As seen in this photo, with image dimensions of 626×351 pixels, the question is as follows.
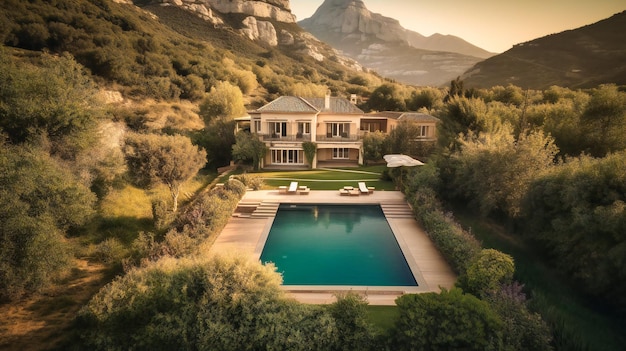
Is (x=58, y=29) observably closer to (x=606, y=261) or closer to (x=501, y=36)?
(x=501, y=36)

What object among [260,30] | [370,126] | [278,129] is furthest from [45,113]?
[260,30]

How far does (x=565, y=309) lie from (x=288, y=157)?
78.4 feet

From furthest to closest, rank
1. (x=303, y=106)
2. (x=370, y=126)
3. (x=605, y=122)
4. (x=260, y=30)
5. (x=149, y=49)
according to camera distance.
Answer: (x=260, y=30), (x=149, y=49), (x=370, y=126), (x=303, y=106), (x=605, y=122)

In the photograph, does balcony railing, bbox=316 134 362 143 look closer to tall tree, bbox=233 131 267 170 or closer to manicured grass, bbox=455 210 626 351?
tall tree, bbox=233 131 267 170

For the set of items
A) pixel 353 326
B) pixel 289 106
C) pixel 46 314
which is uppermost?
pixel 289 106

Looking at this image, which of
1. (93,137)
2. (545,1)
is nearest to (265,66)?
(545,1)

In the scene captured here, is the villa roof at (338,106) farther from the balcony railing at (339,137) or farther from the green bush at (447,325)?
the green bush at (447,325)

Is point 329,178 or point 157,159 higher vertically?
point 157,159

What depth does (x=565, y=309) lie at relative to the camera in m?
9.67

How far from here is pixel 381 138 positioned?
31.1 metres

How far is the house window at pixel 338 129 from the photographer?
32.9m

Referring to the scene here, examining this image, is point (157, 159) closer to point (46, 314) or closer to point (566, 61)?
point (46, 314)

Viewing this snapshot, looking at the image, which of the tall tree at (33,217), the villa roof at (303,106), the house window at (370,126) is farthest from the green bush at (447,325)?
the house window at (370,126)

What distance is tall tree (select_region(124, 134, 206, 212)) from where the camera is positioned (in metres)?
16.7
